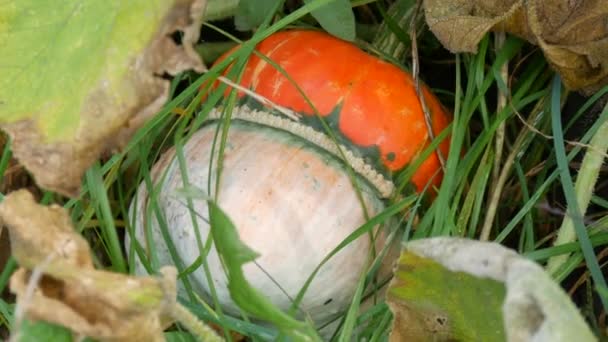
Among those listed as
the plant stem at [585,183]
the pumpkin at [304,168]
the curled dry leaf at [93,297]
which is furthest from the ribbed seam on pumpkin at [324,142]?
the curled dry leaf at [93,297]

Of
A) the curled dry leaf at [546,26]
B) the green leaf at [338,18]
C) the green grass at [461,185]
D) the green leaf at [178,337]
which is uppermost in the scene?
the green leaf at [338,18]

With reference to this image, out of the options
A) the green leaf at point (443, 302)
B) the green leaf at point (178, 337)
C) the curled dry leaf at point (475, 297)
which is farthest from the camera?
the green leaf at point (178, 337)

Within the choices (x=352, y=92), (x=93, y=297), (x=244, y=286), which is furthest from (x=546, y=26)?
(x=93, y=297)

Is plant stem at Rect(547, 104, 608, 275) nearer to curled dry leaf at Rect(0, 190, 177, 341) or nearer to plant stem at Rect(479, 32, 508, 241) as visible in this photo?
plant stem at Rect(479, 32, 508, 241)

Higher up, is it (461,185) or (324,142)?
(324,142)

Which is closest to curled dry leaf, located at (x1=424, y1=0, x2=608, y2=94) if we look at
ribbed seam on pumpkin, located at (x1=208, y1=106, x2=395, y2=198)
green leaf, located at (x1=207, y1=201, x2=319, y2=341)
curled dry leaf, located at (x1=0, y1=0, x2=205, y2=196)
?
ribbed seam on pumpkin, located at (x1=208, y1=106, x2=395, y2=198)

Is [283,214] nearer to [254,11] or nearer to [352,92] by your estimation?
[352,92]

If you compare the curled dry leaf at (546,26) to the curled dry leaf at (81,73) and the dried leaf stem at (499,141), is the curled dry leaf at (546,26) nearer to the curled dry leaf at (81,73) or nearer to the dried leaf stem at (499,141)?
the dried leaf stem at (499,141)
